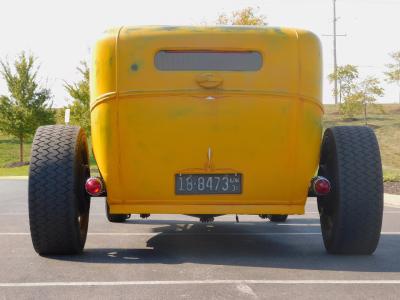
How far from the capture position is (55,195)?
6633mm

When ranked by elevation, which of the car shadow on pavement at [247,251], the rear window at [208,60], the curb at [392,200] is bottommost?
the curb at [392,200]

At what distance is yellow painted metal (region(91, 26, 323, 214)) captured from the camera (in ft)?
22.1

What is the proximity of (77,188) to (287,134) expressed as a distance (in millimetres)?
2017

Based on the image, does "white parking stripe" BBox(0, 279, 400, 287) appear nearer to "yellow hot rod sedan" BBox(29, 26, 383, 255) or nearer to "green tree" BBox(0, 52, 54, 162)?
"yellow hot rod sedan" BBox(29, 26, 383, 255)

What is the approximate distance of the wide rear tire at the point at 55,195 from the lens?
663 centimetres

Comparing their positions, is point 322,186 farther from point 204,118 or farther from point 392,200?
point 392,200

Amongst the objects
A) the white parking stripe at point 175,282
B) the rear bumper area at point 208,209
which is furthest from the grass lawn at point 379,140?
the white parking stripe at point 175,282

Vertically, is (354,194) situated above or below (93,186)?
below

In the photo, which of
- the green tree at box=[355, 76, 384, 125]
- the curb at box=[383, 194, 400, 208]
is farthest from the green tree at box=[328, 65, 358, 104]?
the curb at box=[383, 194, 400, 208]

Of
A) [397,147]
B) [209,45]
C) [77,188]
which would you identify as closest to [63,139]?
[77,188]

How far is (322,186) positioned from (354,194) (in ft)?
0.96

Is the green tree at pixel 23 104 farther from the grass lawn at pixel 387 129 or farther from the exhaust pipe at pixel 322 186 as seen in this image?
the exhaust pipe at pixel 322 186

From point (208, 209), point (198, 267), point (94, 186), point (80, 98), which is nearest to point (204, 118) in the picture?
point (208, 209)

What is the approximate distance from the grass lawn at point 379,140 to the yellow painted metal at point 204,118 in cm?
2193
